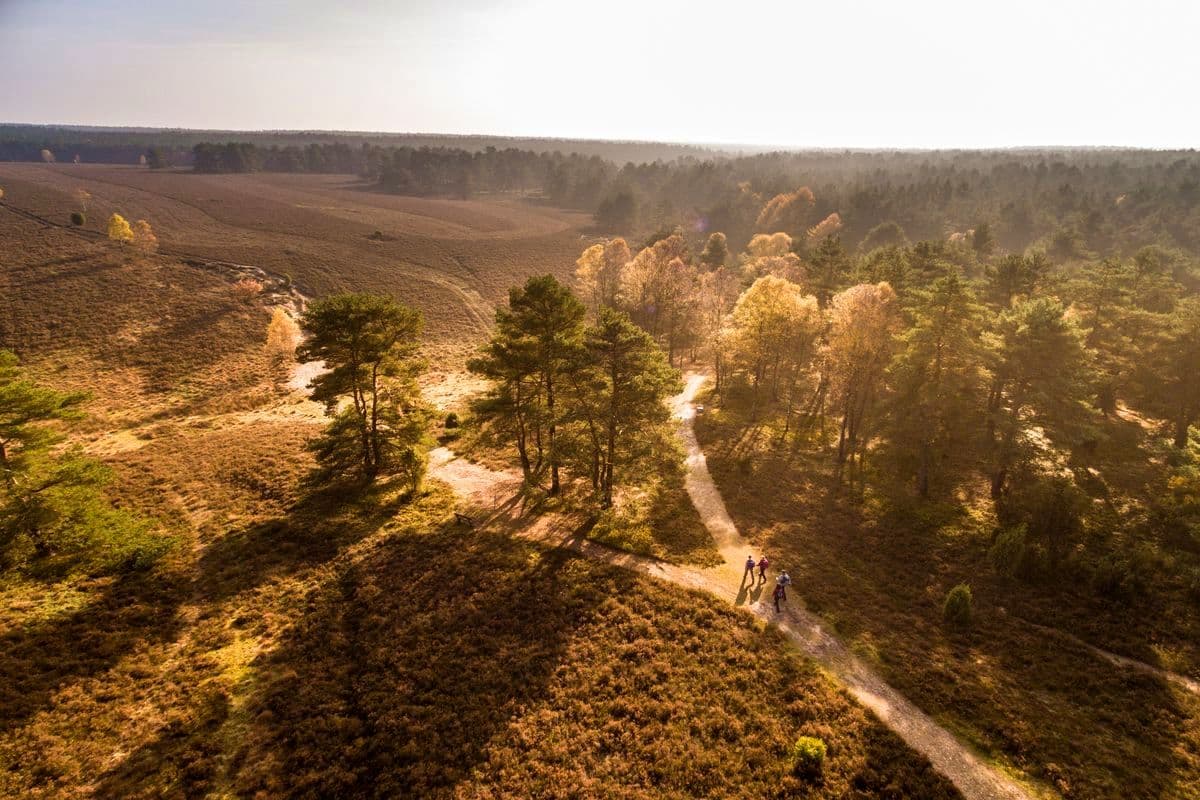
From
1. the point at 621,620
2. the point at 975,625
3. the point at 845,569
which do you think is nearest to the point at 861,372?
the point at 845,569

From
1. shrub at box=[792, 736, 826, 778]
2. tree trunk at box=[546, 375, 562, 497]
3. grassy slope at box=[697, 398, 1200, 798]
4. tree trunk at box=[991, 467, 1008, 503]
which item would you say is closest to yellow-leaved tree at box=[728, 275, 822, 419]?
grassy slope at box=[697, 398, 1200, 798]

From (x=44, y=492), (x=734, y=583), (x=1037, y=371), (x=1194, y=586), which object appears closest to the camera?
(x=44, y=492)

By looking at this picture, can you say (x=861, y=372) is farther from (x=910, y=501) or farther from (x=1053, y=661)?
(x=1053, y=661)

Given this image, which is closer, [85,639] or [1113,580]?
[85,639]

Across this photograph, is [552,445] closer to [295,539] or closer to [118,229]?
[295,539]

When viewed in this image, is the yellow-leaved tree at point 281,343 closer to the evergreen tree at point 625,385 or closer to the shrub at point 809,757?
the evergreen tree at point 625,385

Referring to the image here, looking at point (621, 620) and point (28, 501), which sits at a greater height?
point (28, 501)

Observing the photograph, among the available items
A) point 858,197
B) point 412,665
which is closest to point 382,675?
point 412,665
